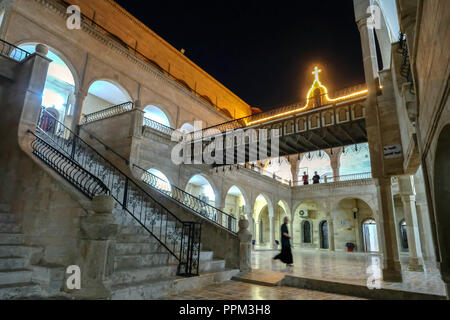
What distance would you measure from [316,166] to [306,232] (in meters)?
7.05

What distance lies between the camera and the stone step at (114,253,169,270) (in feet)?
16.9

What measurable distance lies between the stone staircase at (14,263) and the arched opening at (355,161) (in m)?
25.0

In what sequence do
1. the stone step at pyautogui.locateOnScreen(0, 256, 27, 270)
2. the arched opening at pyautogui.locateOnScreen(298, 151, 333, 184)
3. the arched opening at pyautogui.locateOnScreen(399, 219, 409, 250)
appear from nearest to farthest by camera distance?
the stone step at pyautogui.locateOnScreen(0, 256, 27, 270) → the arched opening at pyautogui.locateOnScreen(399, 219, 409, 250) → the arched opening at pyautogui.locateOnScreen(298, 151, 333, 184)

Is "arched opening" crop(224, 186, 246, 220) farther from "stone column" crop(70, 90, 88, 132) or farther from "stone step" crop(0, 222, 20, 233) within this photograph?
"stone step" crop(0, 222, 20, 233)

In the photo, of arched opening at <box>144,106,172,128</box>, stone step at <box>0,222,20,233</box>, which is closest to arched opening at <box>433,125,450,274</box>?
stone step at <box>0,222,20,233</box>

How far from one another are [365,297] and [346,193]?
17.2 m

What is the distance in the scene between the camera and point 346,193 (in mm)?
21719

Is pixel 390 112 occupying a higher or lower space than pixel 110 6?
lower

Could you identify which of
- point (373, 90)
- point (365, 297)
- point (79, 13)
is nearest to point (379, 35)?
A: point (373, 90)

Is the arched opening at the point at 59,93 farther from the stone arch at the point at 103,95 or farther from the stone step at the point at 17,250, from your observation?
the stone step at the point at 17,250
